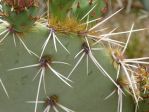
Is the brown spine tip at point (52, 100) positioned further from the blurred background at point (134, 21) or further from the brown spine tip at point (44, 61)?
the blurred background at point (134, 21)

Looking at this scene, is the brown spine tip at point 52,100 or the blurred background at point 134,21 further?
the blurred background at point 134,21

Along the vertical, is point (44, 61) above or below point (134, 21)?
above

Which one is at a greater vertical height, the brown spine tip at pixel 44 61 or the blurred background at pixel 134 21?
the brown spine tip at pixel 44 61

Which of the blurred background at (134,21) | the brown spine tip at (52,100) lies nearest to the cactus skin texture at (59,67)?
the brown spine tip at (52,100)

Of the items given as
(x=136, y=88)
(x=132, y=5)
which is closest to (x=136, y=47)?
(x=132, y=5)

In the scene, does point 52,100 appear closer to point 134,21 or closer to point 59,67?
point 59,67

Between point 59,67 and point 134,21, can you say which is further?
point 134,21

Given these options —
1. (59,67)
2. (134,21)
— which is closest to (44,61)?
(59,67)

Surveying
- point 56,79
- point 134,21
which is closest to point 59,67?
point 56,79
